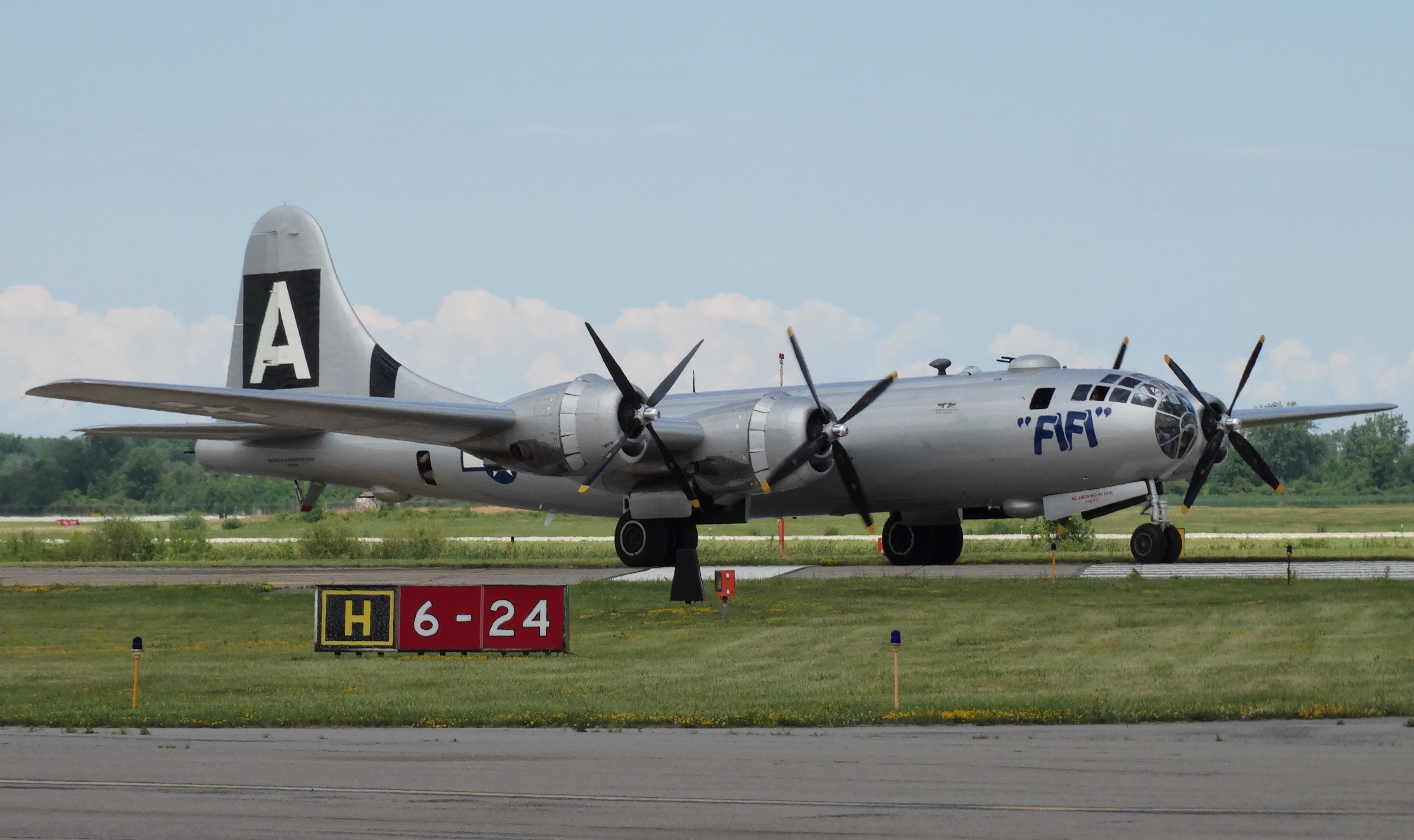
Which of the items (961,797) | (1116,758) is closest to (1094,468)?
(1116,758)

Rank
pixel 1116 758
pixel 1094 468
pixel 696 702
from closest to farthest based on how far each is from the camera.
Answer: pixel 1116 758
pixel 696 702
pixel 1094 468

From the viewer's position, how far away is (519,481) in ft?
133

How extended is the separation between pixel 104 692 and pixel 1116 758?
13.4m

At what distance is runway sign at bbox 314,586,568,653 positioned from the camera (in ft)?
76.0

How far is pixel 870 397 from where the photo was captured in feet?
116

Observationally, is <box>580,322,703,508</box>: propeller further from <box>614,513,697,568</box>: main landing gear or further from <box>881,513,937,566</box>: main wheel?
<box>881,513,937,566</box>: main wheel

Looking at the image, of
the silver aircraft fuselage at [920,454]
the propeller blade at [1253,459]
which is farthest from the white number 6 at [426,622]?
the propeller blade at [1253,459]

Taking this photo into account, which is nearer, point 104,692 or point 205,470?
point 104,692

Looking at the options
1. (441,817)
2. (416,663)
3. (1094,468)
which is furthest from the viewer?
(1094,468)

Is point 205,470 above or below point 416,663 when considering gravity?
above

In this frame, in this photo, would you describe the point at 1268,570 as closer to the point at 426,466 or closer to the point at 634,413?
→ the point at 634,413

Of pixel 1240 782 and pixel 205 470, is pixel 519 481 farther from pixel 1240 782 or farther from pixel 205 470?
pixel 1240 782

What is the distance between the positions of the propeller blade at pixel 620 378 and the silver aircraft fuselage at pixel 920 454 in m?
2.73

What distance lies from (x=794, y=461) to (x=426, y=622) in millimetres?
11925
